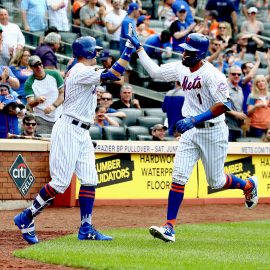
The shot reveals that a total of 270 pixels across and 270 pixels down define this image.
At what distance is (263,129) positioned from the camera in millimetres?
16719

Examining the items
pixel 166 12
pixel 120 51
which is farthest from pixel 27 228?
pixel 166 12

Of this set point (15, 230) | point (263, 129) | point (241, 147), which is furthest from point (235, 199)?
point (15, 230)

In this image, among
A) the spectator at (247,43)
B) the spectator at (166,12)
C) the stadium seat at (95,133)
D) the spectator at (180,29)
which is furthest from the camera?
the spectator at (247,43)

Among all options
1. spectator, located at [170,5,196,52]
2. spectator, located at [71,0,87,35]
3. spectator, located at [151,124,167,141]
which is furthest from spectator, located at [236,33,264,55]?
spectator, located at [151,124,167,141]

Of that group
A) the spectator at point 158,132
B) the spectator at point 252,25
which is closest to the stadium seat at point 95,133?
the spectator at point 158,132

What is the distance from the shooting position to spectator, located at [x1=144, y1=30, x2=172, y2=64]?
60.1 feet

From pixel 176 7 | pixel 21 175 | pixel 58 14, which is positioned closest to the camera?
pixel 21 175

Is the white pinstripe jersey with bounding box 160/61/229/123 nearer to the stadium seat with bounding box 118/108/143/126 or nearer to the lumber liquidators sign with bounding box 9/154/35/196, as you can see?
the lumber liquidators sign with bounding box 9/154/35/196

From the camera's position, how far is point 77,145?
9.66 m

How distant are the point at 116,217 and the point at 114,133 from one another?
114 inches

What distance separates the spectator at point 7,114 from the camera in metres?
13.7

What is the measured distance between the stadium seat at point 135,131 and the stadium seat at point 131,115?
11.0 inches

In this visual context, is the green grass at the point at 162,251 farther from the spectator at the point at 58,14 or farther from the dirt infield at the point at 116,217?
the spectator at the point at 58,14

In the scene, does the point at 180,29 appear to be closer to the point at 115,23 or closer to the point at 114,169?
the point at 115,23
